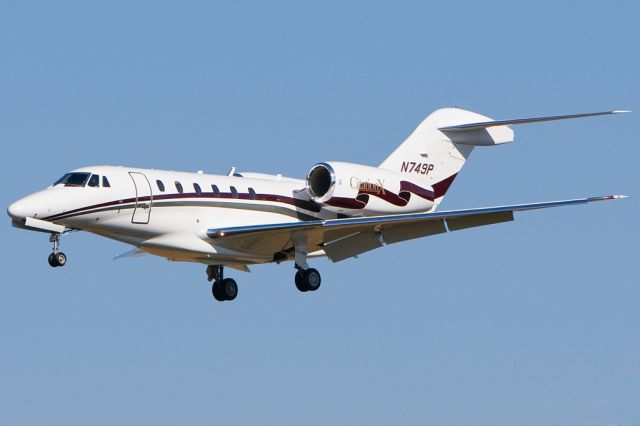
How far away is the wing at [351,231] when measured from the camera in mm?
30891

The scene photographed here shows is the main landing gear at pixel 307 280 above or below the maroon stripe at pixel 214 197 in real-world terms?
below

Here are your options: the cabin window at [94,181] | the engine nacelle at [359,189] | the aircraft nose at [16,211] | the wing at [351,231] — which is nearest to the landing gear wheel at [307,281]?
the wing at [351,231]

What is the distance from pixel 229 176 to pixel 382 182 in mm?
3291

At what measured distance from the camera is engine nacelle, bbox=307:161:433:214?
3234 cm

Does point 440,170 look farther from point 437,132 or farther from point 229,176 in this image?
point 229,176

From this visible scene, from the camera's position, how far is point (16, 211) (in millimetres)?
28609

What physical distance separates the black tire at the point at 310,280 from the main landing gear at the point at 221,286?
76.7 inches

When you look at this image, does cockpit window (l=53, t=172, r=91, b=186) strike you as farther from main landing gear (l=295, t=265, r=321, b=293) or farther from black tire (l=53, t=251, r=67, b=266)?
main landing gear (l=295, t=265, r=321, b=293)

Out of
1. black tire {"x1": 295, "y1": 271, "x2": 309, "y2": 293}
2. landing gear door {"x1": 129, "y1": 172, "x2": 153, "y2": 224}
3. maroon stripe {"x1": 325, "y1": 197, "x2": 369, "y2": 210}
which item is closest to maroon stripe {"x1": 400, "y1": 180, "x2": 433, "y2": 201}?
maroon stripe {"x1": 325, "y1": 197, "x2": 369, "y2": 210}

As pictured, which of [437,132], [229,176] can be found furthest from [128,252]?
[437,132]

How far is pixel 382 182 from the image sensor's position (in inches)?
1299

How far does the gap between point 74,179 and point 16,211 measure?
1500mm

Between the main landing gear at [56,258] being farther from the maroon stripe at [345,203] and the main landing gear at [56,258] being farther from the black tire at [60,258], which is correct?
the maroon stripe at [345,203]

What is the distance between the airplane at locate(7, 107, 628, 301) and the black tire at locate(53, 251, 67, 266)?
2 cm
